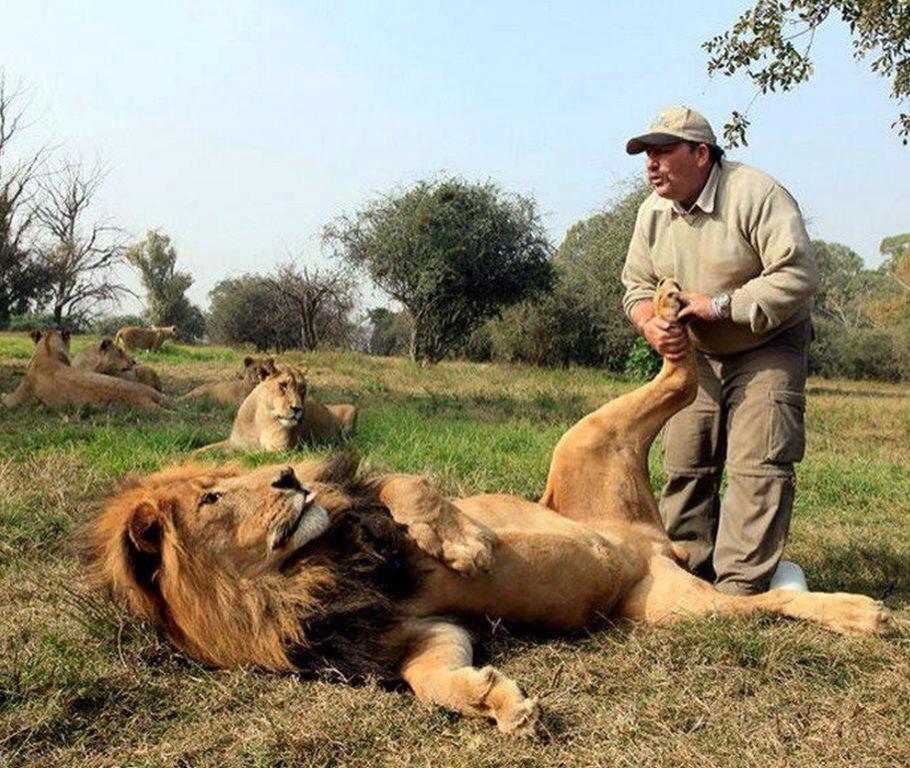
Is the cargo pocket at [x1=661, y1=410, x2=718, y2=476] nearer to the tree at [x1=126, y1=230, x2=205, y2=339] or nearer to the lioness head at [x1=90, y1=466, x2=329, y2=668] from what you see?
the lioness head at [x1=90, y1=466, x2=329, y2=668]

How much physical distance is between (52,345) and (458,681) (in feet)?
33.2

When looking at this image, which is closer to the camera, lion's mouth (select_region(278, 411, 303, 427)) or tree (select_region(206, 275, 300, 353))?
lion's mouth (select_region(278, 411, 303, 427))

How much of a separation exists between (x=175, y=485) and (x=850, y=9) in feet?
29.9

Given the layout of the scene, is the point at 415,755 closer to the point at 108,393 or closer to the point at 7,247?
the point at 108,393

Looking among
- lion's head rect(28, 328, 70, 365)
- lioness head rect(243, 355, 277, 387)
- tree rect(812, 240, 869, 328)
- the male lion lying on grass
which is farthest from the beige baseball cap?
Answer: tree rect(812, 240, 869, 328)

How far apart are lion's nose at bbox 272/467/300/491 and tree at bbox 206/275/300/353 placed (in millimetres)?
34334

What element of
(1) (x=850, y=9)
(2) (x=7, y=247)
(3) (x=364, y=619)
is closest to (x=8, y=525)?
(3) (x=364, y=619)

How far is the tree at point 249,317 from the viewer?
127 ft

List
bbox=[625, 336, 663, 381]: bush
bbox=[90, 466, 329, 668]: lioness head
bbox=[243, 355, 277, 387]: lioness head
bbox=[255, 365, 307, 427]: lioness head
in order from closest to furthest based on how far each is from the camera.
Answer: bbox=[90, 466, 329, 668]: lioness head → bbox=[255, 365, 307, 427]: lioness head → bbox=[243, 355, 277, 387]: lioness head → bbox=[625, 336, 663, 381]: bush

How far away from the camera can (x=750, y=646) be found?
309 cm

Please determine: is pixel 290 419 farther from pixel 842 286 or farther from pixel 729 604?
pixel 842 286

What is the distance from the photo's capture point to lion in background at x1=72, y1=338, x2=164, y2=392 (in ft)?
44.5

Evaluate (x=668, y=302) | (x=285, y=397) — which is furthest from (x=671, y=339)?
(x=285, y=397)

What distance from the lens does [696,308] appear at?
4.02 m
